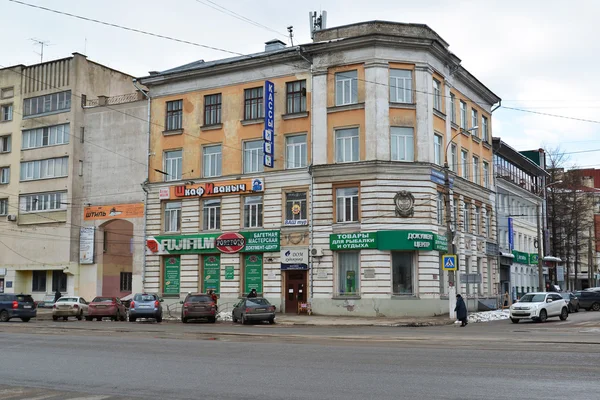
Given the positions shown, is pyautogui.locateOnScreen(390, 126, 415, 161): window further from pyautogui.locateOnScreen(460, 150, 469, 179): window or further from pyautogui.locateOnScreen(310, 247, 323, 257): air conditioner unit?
pyautogui.locateOnScreen(460, 150, 469, 179): window

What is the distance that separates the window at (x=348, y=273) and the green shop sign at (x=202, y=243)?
13.1 feet

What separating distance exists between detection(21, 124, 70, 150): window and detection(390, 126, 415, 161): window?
84.3 feet

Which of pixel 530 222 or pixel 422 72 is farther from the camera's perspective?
pixel 530 222

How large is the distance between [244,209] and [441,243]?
11.8 m

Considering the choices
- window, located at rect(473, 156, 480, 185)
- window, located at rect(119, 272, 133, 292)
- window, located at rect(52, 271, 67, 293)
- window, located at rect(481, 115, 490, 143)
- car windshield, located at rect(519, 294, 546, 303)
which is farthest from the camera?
window, located at rect(119, 272, 133, 292)

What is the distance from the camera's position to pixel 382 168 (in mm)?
35625

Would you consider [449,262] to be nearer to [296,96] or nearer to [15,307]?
[296,96]

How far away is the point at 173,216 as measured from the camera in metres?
42.6

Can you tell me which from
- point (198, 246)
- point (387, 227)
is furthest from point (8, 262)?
point (387, 227)

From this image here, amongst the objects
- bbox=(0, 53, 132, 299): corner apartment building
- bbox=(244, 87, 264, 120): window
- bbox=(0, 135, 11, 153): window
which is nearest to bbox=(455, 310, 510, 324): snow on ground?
bbox=(244, 87, 264, 120): window

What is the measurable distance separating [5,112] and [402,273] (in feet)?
118

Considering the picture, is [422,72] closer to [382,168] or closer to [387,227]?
[382,168]

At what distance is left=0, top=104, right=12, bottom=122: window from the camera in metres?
53.2

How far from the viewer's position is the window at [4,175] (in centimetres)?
5252
